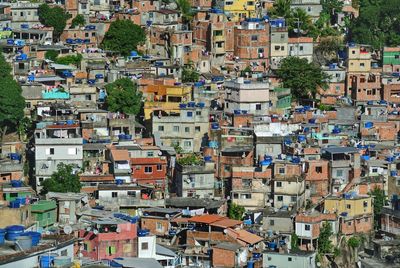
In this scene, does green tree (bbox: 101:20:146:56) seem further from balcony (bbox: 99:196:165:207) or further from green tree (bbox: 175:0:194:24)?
balcony (bbox: 99:196:165:207)

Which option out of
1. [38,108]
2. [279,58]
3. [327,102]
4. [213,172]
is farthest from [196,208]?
[279,58]

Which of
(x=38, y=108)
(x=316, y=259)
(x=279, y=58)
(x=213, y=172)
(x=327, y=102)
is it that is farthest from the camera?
(x=279, y=58)

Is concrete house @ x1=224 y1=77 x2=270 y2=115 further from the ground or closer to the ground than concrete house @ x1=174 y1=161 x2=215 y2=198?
further from the ground

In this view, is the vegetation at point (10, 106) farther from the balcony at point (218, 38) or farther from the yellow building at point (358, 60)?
the yellow building at point (358, 60)

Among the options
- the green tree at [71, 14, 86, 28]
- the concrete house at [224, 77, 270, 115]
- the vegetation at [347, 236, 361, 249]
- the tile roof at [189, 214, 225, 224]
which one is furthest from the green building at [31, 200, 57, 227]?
the green tree at [71, 14, 86, 28]

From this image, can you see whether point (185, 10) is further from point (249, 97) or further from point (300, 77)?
point (249, 97)

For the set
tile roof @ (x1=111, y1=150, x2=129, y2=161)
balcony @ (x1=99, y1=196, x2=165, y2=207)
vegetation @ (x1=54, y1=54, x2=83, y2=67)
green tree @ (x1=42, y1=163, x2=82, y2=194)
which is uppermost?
vegetation @ (x1=54, y1=54, x2=83, y2=67)

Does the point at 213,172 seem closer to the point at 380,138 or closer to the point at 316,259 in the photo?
the point at 316,259

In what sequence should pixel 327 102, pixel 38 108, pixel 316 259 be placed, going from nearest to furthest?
1. pixel 316 259
2. pixel 38 108
3. pixel 327 102
